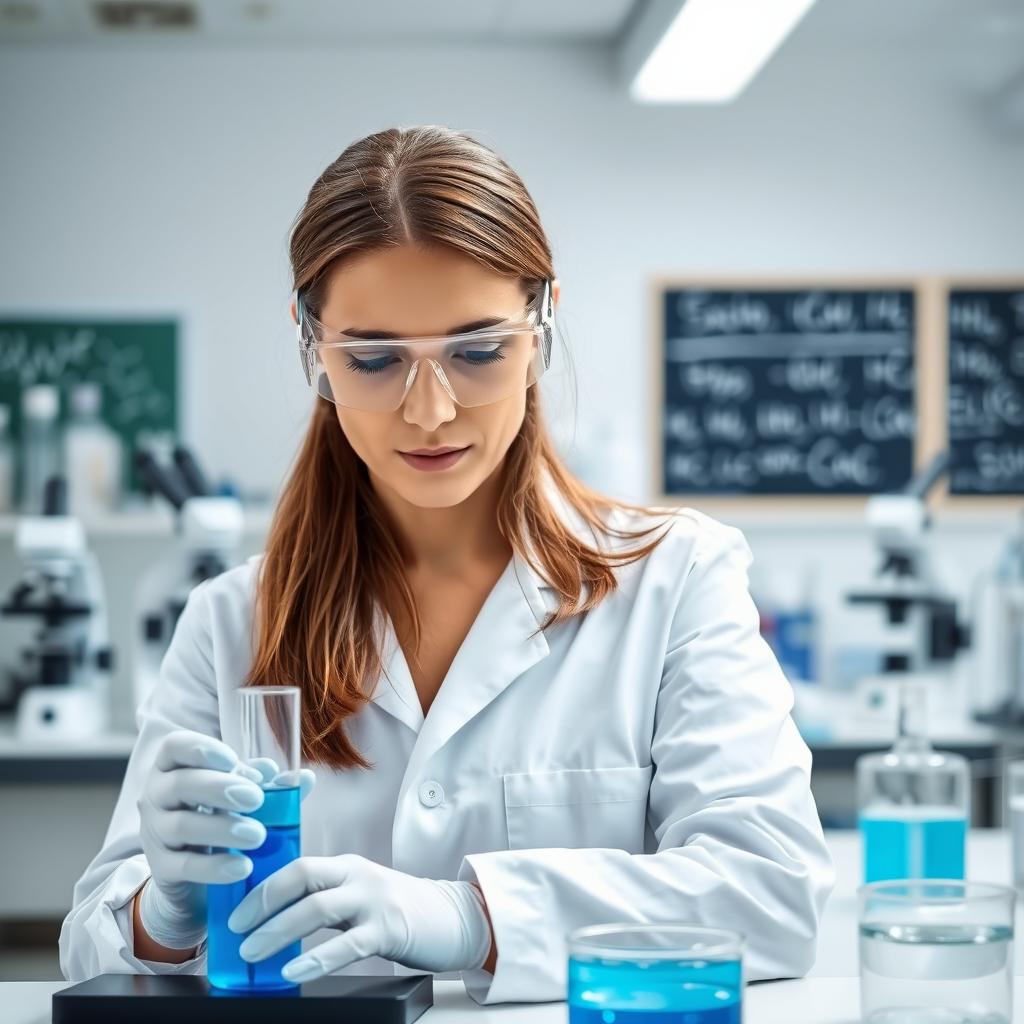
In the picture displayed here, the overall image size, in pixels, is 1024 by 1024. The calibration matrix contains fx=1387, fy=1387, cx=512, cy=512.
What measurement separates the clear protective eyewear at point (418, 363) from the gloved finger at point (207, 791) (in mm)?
454

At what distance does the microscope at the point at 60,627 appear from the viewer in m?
2.99

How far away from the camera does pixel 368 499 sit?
5.19 ft

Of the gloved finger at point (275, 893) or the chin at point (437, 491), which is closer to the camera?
the gloved finger at point (275, 893)

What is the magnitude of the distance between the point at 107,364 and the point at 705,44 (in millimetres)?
1745

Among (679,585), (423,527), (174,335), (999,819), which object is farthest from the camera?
(174,335)

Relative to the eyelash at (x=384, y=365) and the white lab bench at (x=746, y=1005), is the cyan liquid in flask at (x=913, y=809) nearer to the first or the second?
the white lab bench at (x=746, y=1005)

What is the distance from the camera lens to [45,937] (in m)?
3.29

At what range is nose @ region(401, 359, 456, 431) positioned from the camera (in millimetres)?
1302

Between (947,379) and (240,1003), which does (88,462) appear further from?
(240,1003)

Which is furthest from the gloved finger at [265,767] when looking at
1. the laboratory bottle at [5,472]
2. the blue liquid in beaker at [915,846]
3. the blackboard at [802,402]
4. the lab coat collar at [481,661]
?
the blackboard at [802,402]

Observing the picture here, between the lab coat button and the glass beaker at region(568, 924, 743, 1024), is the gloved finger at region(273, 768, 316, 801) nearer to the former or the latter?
the glass beaker at region(568, 924, 743, 1024)

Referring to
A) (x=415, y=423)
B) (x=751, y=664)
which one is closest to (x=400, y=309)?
(x=415, y=423)

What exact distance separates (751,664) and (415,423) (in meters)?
0.40

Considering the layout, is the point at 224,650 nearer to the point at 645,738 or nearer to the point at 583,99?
the point at 645,738
